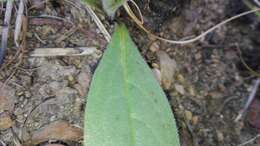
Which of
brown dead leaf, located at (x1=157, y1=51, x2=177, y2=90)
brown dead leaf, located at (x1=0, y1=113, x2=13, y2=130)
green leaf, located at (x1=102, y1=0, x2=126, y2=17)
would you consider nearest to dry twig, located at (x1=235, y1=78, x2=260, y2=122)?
brown dead leaf, located at (x1=157, y1=51, x2=177, y2=90)

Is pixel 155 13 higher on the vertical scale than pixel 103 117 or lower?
higher

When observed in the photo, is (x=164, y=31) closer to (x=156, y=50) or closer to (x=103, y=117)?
(x=156, y=50)

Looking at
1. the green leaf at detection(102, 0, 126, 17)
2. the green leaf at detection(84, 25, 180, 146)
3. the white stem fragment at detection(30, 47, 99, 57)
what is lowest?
the green leaf at detection(84, 25, 180, 146)

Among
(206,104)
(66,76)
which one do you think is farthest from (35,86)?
(206,104)

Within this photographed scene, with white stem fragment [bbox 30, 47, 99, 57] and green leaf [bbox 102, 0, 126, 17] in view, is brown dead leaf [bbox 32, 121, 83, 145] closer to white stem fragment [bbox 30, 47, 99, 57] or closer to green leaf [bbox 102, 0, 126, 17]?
white stem fragment [bbox 30, 47, 99, 57]

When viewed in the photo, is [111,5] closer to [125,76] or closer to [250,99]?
[125,76]

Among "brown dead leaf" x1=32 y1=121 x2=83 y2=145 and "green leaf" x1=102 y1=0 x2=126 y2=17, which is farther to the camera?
"green leaf" x1=102 y1=0 x2=126 y2=17

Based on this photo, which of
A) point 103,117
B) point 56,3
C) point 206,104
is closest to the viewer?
point 103,117

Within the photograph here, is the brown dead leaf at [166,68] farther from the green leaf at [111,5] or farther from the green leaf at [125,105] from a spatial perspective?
the green leaf at [111,5]
